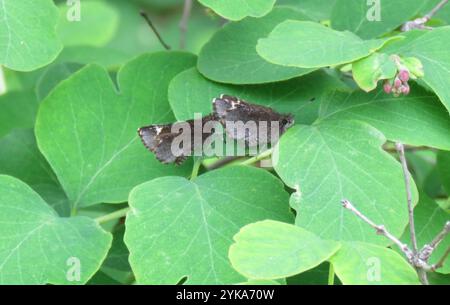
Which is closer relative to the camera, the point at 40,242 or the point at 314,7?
the point at 40,242

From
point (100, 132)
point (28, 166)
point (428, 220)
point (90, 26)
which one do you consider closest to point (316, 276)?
point (428, 220)

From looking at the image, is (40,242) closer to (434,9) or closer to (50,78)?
(50,78)

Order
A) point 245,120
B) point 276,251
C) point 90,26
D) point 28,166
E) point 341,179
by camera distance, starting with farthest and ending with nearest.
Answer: point 90,26
point 28,166
point 245,120
point 341,179
point 276,251

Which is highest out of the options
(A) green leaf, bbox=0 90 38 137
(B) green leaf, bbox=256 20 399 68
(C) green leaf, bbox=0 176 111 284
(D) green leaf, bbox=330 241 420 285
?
(B) green leaf, bbox=256 20 399 68

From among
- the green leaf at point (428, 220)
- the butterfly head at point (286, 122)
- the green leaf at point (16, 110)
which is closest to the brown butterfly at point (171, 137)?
the butterfly head at point (286, 122)

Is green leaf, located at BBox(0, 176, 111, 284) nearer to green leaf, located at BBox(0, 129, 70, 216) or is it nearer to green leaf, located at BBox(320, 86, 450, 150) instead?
green leaf, located at BBox(0, 129, 70, 216)

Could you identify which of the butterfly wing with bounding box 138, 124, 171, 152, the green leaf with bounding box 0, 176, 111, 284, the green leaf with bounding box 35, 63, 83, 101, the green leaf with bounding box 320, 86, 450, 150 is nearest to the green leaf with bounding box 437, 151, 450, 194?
the green leaf with bounding box 320, 86, 450, 150

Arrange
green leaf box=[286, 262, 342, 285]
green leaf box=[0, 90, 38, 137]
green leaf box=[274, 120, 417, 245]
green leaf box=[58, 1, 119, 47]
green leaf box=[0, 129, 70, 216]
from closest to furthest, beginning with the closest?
1. green leaf box=[274, 120, 417, 245]
2. green leaf box=[286, 262, 342, 285]
3. green leaf box=[0, 129, 70, 216]
4. green leaf box=[0, 90, 38, 137]
5. green leaf box=[58, 1, 119, 47]
